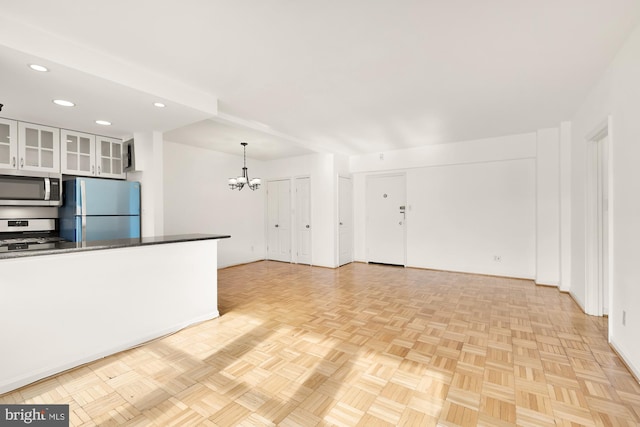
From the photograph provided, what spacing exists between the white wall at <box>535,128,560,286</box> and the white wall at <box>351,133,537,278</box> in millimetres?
190

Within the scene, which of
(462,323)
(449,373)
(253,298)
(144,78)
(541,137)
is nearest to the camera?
(449,373)

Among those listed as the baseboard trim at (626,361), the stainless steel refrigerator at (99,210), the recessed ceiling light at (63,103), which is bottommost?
the baseboard trim at (626,361)

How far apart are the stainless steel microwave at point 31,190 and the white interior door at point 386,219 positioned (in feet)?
17.6

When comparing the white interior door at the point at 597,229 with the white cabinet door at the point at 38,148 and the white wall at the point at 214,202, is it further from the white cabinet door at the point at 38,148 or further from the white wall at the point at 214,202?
the white cabinet door at the point at 38,148

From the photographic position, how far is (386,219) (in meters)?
6.44

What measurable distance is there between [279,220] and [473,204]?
4292 millimetres

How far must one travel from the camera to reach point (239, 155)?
657cm

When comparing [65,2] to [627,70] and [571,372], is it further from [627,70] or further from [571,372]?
[571,372]

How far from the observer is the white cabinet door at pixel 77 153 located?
369 cm

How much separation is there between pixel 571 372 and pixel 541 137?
392 cm

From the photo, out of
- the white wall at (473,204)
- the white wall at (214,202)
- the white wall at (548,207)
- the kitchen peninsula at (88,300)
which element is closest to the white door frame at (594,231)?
the white wall at (548,207)

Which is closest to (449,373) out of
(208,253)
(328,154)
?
(208,253)

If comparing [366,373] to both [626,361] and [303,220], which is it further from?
[303,220]

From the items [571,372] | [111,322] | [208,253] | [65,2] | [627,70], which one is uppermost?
[65,2]
